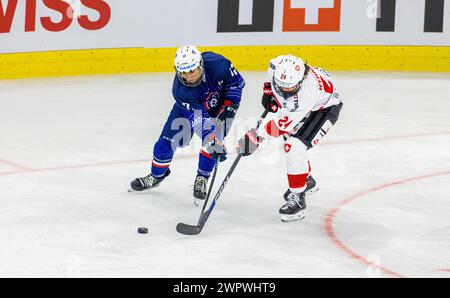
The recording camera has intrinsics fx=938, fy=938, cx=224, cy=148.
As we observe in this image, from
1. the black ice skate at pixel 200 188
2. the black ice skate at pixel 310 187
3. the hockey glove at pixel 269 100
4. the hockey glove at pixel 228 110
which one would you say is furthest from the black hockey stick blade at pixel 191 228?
the black ice skate at pixel 310 187

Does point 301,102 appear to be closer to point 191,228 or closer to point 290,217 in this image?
point 290,217

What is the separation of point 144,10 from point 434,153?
4.65m

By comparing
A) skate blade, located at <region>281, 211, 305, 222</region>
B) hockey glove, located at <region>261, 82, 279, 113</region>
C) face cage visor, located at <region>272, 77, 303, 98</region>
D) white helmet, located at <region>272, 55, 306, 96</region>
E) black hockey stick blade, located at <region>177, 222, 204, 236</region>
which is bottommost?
skate blade, located at <region>281, 211, 305, 222</region>

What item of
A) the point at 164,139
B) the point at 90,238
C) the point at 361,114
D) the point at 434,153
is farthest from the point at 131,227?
the point at 361,114

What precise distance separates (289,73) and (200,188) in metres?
1.08

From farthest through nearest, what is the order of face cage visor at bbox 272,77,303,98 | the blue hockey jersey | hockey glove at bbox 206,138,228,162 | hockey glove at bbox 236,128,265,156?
1. the blue hockey jersey
2. hockey glove at bbox 206,138,228,162
3. hockey glove at bbox 236,128,265,156
4. face cage visor at bbox 272,77,303,98

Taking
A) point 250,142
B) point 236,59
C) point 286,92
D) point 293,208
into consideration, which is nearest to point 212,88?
point 250,142

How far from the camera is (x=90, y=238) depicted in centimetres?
518

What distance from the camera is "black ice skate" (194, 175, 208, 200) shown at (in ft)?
19.4

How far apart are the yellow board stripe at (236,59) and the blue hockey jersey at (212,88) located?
509 centimetres

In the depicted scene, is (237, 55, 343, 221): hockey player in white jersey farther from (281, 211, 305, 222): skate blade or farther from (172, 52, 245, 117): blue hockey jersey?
(172, 52, 245, 117): blue hockey jersey

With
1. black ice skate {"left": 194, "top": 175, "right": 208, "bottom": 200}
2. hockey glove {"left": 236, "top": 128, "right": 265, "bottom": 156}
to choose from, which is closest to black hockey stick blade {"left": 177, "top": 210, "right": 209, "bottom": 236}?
hockey glove {"left": 236, "top": 128, "right": 265, "bottom": 156}

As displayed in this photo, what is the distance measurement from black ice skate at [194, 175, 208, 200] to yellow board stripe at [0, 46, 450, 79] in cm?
513
